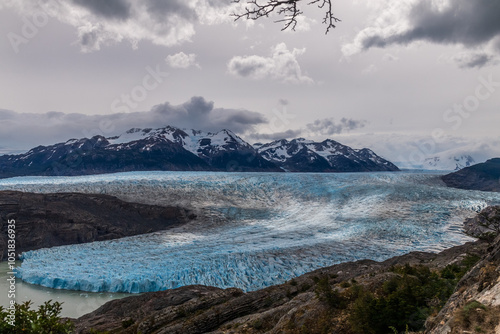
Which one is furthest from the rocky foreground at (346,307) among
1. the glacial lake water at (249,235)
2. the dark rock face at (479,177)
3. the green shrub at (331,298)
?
the dark rock face at (479,177)

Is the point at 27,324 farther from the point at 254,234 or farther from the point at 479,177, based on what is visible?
the point at 479,177

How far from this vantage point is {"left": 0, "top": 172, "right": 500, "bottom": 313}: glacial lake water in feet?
75.1

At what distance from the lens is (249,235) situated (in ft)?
117

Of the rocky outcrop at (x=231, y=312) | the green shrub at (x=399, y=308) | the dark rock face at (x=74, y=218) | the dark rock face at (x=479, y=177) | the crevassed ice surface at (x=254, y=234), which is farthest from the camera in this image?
the dark rock face at (x=479, y=177)

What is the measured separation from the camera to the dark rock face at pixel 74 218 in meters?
35.3

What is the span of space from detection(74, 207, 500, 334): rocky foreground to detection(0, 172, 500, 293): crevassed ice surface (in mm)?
8761

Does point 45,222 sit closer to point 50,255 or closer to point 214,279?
point 50,255

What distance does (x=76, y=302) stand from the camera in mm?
20344

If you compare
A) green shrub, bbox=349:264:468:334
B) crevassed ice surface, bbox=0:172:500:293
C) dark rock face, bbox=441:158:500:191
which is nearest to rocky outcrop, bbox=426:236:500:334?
green shrub, bbox=349:264:468:334

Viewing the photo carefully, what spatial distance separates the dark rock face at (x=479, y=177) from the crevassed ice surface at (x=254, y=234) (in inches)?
2304

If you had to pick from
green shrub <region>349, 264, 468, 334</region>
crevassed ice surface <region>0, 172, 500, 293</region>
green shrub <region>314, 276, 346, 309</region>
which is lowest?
crevassed ice surface <region>0, 172, 500, 293</region>

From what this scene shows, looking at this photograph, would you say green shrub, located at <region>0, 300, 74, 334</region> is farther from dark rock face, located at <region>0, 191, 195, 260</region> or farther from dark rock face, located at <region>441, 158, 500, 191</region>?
dark rock face, located at <region>441, 158, 500, 191</region>

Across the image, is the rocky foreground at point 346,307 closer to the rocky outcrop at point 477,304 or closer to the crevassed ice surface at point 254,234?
the rocky outcrop at point 477,304

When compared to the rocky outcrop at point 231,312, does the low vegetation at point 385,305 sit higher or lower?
higher
